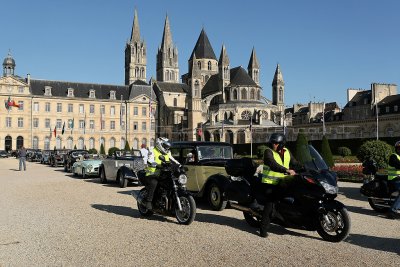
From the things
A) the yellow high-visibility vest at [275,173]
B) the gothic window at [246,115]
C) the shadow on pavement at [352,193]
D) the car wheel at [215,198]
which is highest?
the gothic window at [246,115]

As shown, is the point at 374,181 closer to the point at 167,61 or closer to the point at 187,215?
the point at 187,215

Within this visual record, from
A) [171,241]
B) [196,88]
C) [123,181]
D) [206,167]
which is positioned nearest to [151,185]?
[171,241]

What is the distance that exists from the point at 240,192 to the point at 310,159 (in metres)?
1.41

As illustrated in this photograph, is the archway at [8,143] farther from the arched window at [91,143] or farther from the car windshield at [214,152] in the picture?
the car windshield at [214,152]

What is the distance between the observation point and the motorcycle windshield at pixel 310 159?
22.1 feet

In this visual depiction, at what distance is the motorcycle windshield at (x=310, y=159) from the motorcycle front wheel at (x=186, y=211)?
211 cm

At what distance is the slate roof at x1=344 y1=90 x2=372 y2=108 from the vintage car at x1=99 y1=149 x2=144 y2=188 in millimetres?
61199

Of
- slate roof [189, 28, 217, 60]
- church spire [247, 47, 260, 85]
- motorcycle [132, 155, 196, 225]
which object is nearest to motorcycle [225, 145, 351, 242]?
motorcycle [132, 155, 196, 225]

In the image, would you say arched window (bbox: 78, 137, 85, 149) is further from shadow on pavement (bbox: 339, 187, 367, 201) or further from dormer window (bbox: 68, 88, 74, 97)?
shadow on pavement (bbox: 339, 187, 367, 201)

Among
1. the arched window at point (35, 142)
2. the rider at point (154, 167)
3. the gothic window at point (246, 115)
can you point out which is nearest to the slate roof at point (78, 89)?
the arched window at point (35, 142)

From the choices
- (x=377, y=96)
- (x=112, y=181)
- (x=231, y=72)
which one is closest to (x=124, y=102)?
(x=231, y=72)

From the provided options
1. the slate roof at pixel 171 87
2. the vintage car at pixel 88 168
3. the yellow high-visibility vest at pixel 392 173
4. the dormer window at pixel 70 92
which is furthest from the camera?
the slate roof at pixel 171 87

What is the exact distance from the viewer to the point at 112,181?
18344mm

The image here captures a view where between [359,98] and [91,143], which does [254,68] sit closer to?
[359,98]
